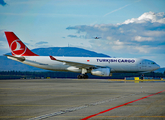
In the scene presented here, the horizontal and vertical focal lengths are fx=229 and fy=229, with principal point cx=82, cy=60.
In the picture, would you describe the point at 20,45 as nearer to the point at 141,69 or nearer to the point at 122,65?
the point at 122,65

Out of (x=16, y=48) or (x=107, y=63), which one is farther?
(x=16, y=48)

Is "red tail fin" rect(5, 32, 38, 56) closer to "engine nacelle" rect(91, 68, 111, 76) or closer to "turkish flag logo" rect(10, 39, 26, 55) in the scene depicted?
"turkish flag logo" rect(10, 39, 26, 55)

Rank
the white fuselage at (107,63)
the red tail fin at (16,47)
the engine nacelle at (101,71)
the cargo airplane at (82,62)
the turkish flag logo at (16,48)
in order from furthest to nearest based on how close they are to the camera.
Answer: the turkish flag logo at (16,48) < the red tail fin at (16,47) < the white fuselage at (107,63) < the cargo airplane at (82,62) < the engine nacelle at (101,71)

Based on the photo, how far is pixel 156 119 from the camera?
722 centimetres

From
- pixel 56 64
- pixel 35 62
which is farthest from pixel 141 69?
pixel 35 62

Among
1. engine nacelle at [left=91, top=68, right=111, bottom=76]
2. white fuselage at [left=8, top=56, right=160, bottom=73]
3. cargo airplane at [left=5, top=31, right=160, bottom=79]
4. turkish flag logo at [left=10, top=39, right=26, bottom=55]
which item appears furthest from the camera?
turkish flag logo at [left=10, top=39, right=26, bottom=55]

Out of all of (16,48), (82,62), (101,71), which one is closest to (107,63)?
(101,71)

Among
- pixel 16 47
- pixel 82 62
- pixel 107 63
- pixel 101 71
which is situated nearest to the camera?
pixel 101 71

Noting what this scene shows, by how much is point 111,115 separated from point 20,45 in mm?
43507

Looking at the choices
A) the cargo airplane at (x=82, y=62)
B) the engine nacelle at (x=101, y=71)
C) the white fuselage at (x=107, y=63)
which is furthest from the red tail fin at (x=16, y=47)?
the engine nacelle at (x=101, y=71)

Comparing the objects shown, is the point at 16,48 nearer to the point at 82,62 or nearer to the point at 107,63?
the point at 82,62

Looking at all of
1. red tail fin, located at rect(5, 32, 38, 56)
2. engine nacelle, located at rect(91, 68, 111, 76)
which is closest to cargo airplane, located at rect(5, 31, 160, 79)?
red tail fin, located at rect(5, 32, 38, 56)

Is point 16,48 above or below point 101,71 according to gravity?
above

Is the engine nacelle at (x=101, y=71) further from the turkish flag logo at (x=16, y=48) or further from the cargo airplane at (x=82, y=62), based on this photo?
the turkish flag logo at (x=16, y=48)
